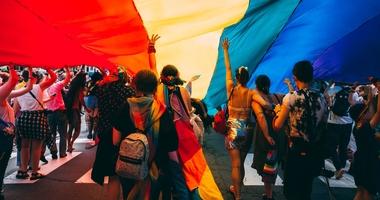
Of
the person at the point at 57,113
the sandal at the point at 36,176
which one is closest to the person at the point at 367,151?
the sandal at the point at 36,176

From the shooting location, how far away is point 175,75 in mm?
4660

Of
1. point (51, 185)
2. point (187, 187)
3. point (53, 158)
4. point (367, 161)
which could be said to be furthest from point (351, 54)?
point (53, 158)

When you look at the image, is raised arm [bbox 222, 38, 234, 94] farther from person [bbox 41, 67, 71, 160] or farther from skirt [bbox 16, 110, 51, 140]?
person [bbox 41, 67, 71, 160]

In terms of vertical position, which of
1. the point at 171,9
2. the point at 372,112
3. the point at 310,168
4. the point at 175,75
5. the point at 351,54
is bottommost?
the point at 310,168

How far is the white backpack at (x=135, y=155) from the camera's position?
12.4ft

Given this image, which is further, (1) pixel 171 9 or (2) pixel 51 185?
(2) pixel 51 185

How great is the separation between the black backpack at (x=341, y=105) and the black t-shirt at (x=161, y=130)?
4.54 m

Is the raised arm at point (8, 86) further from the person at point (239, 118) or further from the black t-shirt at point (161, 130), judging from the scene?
the person at point (239, 118)

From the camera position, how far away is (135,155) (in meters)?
3.79

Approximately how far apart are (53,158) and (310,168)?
6.56 meters

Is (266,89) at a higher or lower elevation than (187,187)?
higher

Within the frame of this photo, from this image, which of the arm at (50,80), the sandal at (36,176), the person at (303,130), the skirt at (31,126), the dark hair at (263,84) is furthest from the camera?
the sandal at (36,176)

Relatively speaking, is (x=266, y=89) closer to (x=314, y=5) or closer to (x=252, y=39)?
(x=252, y=39)

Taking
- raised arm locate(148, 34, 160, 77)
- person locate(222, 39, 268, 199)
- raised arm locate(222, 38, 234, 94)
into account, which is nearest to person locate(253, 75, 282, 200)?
person locate(222, 39, 268, 199)
